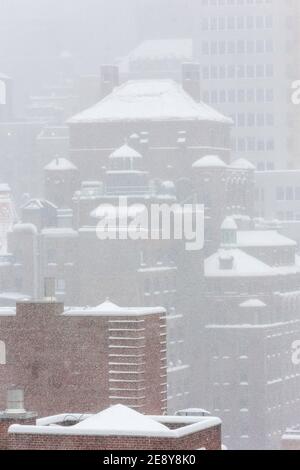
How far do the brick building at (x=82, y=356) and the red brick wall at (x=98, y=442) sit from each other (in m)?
36.8

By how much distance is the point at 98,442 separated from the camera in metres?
51.9

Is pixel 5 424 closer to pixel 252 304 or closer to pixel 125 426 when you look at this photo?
pixel 125 426

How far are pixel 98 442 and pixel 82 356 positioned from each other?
134 feet

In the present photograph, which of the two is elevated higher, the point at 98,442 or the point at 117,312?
the point at 98,442

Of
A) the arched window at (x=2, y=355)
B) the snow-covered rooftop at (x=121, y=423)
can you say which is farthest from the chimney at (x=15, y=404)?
the arched window at (x=2, y=355)

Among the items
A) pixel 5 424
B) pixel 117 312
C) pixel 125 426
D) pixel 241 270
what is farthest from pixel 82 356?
pixel 241 270

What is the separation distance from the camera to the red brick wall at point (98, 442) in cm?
5109

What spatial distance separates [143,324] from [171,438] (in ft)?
130

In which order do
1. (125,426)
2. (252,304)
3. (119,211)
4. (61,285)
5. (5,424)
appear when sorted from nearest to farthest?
1. (125,426)
2. (5,424)
3. (119,211)
4. (61,285)
5. (252,304)

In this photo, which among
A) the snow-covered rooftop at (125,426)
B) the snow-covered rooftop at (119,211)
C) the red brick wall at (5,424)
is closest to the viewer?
the snow-covered rooftop at (125,426)

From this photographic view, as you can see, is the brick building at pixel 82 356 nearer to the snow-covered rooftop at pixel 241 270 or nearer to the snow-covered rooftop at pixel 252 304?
the snow-covered rooftop at pixel 252 304

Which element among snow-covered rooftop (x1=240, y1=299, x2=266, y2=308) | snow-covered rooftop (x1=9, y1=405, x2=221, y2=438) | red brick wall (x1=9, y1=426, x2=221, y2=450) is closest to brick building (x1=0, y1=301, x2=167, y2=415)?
snow-covered rooftop (x1=9, y1=405, x2=221, y2=438)

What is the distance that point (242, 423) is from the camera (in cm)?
18850
